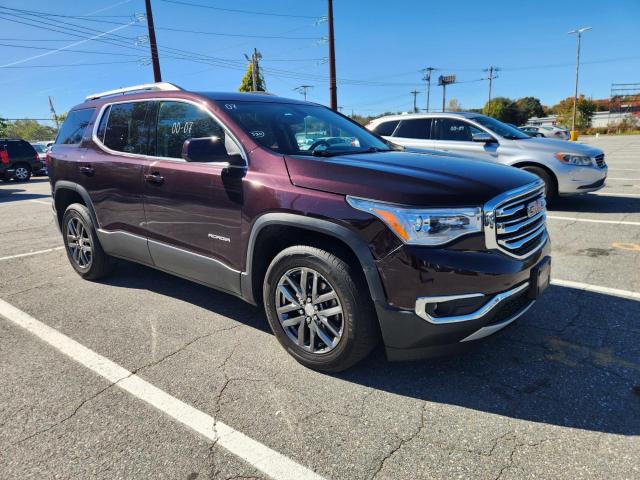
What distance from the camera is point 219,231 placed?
3.27m

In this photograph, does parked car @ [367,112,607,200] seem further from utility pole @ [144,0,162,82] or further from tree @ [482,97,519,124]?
tree @ [482,97,519,124]

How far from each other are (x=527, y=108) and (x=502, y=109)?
15049mm

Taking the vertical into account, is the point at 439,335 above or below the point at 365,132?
below

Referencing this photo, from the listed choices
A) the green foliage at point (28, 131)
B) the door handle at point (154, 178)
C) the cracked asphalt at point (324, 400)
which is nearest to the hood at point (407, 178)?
the cracked asphalt at point (324, 400)

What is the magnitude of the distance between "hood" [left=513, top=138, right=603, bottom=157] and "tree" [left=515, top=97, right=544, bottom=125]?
78.2 metres

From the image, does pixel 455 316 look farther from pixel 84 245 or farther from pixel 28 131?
pixel 28 131

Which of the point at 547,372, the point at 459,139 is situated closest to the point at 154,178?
the point at 547,372

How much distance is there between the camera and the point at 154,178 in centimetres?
370

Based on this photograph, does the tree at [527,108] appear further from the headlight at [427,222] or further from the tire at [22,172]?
the headlight at [427,222]

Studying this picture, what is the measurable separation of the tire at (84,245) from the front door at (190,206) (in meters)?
1.11

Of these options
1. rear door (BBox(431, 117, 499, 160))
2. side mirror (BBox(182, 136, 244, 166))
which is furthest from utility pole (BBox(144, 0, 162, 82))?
side mirror (BBox(182, 136, 244, 166))

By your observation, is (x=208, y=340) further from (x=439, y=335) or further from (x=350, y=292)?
(x=439, y=335)

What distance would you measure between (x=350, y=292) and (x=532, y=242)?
4.11 feet

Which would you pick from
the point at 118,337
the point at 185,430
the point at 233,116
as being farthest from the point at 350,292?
the point at 118,337
